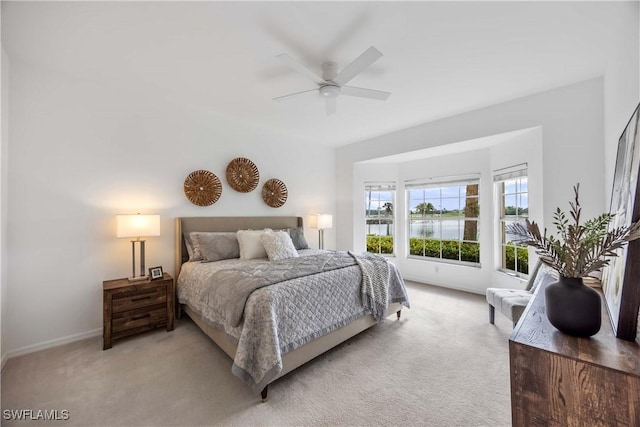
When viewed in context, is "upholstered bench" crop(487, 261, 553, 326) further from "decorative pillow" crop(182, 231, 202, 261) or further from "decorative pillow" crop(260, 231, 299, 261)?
"decorative pillow" crop(182, 231, 202, 261)

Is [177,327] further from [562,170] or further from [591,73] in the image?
[591,73]

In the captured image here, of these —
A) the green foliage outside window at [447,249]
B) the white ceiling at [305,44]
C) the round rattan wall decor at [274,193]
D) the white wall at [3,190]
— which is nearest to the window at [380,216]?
the green foliage outside window at [447,249]

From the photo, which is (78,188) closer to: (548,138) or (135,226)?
(135,226)

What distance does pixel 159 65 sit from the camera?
2.50 meters

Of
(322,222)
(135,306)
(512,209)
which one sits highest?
(512,209)

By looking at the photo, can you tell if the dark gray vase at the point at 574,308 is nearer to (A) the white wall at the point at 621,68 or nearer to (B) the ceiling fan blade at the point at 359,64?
(A) the white wall at the point at 621,68

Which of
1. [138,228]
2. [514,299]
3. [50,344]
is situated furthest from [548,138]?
[50,344]

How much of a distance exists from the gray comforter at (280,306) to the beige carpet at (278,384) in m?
0.29

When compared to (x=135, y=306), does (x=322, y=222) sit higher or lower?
higher

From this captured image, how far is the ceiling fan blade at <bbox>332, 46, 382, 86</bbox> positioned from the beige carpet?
2.48 m

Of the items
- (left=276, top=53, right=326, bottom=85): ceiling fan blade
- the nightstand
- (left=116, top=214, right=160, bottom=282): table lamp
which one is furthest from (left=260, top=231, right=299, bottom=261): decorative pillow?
(left=276, top=53, right=326, bottom=85): ceiling fan blade

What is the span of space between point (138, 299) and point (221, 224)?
137cm

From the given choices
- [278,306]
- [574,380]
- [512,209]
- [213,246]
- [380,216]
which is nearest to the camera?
[574,380]

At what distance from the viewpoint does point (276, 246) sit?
3312mm
